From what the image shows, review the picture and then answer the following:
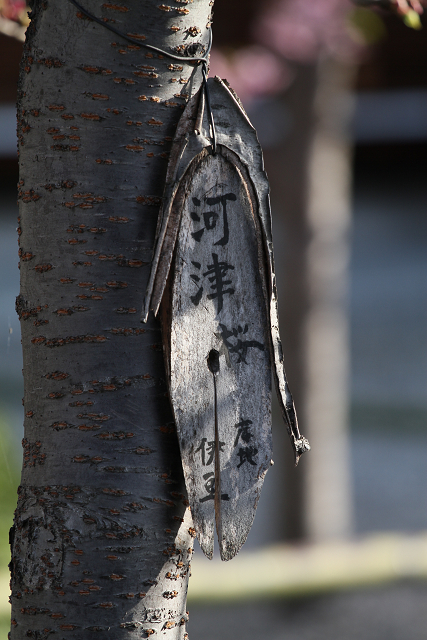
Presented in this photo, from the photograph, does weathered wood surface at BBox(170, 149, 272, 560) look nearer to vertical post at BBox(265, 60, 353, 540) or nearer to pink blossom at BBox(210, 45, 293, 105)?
vertical post at BBox(265, 60, 353, 540)

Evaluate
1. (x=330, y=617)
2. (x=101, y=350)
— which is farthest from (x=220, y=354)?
(x=330, y=617)

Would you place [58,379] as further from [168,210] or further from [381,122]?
[381,122]

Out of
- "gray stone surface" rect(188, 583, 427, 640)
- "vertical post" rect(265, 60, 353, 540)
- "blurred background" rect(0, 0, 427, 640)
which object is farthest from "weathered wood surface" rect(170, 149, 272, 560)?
"vertical post" rect(265, 60, 353, 540)

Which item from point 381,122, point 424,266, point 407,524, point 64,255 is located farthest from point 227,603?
point 424,266

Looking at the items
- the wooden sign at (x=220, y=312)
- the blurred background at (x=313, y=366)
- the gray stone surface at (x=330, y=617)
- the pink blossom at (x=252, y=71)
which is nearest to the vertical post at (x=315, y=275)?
the blurred background at (x=313, y=366)

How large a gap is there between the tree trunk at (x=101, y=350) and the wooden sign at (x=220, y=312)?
42 millimetres

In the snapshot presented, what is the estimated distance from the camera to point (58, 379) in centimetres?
Answer: 99

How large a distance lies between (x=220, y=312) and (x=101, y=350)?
0.63 ft

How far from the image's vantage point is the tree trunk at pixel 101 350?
959 mm

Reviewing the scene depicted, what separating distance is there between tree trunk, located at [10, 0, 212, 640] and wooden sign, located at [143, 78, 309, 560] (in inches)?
1.7

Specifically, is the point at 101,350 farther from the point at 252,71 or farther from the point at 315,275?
the point at 252,71

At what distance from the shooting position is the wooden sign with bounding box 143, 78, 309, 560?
0.96 meters

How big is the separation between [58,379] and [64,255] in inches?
7.5

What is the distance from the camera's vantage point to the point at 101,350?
0.97m
